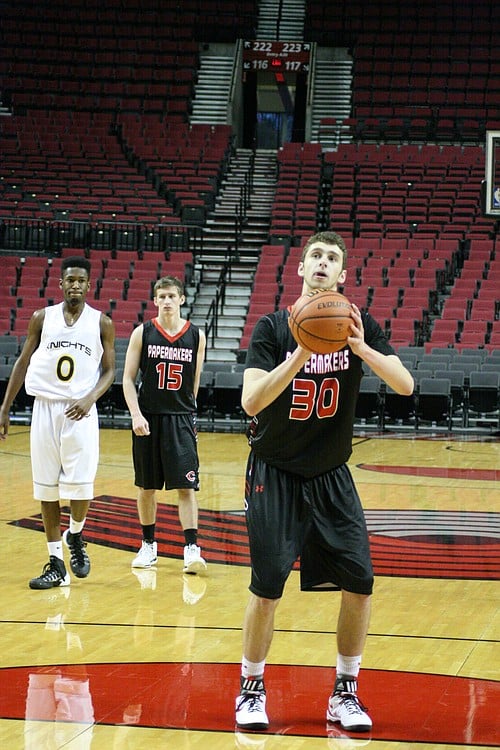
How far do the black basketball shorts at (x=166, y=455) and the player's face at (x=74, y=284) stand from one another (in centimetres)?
94

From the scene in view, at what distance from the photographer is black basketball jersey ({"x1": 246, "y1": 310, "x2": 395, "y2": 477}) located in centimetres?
350

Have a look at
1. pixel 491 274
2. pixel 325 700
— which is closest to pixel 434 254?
pixel 491 274

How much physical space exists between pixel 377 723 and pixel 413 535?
4030 mm

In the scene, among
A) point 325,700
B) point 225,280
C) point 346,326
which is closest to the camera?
point 346,326

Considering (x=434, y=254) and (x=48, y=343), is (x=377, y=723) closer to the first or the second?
(x=48, y=343)

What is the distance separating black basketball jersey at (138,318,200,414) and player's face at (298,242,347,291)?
114 inches

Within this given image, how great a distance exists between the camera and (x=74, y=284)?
225 inches

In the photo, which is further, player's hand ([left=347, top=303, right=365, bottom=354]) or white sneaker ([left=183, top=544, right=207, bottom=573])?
white sneaker ([left=183, top=544, right=207, bottom=573])

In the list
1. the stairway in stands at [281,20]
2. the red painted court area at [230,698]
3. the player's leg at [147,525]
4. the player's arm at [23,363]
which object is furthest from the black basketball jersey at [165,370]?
the stairway in stands at [281,20]

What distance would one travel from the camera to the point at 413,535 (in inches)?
295

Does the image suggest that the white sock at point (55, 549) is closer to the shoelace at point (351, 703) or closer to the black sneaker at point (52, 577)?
the black sneaker at point (52, 577)

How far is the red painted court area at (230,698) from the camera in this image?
3471mm

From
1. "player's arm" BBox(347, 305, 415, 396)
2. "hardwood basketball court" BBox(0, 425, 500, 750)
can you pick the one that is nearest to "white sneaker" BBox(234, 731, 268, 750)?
"hardwood basketball court" BBox(0, 425, 500, 750)

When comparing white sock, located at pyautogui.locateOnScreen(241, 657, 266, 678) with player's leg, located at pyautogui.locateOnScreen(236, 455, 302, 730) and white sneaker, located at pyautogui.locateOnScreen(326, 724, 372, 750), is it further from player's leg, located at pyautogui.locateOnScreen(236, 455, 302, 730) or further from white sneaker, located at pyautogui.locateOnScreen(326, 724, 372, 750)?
white sneaker, located at pyautogui.locateOnScreen(326, 724, 372, 750)
